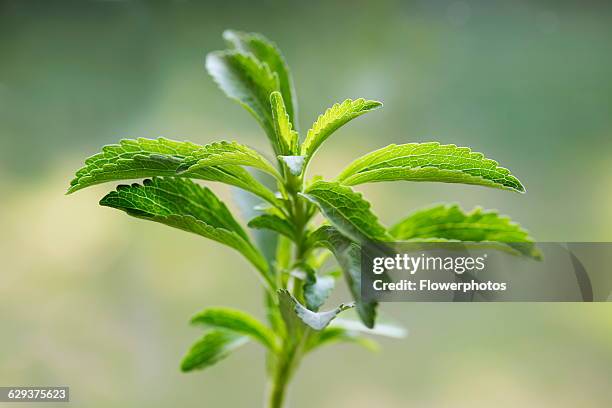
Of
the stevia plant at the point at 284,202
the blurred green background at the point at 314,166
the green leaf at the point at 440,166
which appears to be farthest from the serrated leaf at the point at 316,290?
the blurred green background at the point at 314,166

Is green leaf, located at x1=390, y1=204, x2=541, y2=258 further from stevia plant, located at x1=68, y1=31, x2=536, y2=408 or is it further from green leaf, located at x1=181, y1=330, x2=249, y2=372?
green leaf, located at x1=181, y1=330, x2=249, y2=372

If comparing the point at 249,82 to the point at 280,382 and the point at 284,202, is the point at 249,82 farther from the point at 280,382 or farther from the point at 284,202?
the point at 280,382

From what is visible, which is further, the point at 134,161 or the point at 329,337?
the point at 329,337

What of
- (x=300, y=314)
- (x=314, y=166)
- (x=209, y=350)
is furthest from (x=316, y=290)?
(x=314, y=166)

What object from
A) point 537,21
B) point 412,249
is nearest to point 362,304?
point 412,249

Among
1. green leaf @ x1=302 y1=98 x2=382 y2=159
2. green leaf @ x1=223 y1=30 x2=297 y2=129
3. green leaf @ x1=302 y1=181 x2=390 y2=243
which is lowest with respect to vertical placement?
green leaf @ x1=302 y1=181 x2=390 y2=243

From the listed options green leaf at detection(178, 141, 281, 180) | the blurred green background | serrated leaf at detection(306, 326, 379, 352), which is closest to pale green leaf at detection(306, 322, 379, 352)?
serrated leaf at detection(306, 326, 379, 352)

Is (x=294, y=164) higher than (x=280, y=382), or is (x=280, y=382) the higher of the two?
(x=294, y=164)
